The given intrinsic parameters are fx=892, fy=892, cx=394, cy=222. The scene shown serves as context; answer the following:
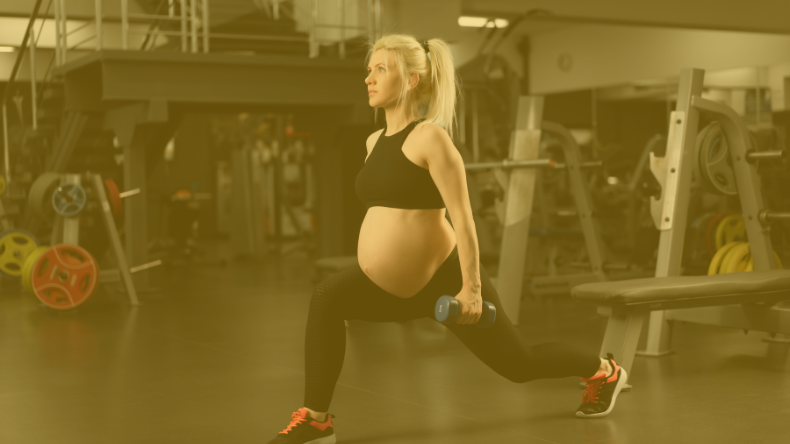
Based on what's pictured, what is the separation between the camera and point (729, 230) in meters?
6.52

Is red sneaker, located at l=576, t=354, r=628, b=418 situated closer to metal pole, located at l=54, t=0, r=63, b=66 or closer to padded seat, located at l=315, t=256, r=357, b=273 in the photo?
padded seat, located at l=315, t=256, r=357, b=273

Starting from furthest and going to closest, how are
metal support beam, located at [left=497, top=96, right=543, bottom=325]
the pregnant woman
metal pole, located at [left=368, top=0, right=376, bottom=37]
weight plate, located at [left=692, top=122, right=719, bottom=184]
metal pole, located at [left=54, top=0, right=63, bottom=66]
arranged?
metal pole, located at [left=368, top=0, right=376, bottom=37] → metal pole, located at [left=54, top=0, right=63, bottom=66] → metal support beam, located at [left=497, top=96, right=543, bottom=325] → weight plate, located at [left=692, top=122, right=719, bottom=184] → the pregnant woman

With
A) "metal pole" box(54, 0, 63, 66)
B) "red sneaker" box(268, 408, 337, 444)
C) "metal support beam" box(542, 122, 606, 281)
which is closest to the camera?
"red sneaker" box(268, 408, 337, 444)

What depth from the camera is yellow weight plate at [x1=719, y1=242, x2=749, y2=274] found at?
468 cm

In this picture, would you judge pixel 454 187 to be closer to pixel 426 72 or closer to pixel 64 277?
pixel 426 72

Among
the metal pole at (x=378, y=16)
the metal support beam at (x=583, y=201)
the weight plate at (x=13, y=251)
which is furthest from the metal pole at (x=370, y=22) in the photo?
the weight plate at (x=13, y=251)

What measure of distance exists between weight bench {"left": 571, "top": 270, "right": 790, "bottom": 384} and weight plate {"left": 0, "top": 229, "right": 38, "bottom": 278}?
19.5ft

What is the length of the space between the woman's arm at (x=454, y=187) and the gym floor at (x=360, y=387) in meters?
0.69

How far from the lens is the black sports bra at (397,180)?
2.49 metres

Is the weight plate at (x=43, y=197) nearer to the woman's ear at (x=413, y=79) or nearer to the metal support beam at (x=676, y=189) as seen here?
the metal support beam at (x=676, y=189)

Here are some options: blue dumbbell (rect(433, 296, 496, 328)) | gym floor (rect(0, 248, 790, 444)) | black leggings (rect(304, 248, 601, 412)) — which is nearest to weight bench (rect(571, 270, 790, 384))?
gym floor (rect(0, 248, 790, 444))

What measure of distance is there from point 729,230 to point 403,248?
4.67m

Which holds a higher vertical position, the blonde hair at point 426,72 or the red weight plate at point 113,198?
the blonde hair at point 426,72

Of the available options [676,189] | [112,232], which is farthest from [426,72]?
[112,232]
